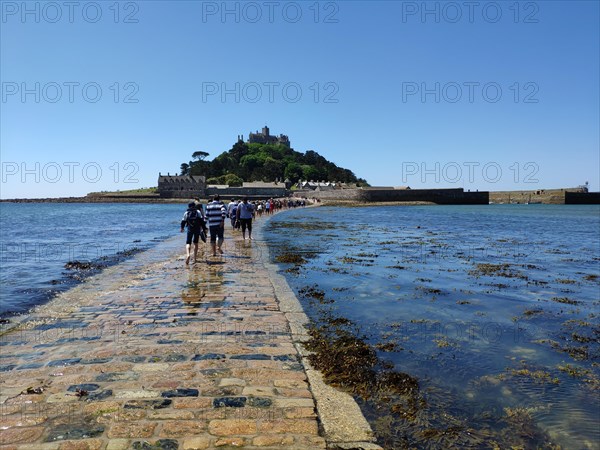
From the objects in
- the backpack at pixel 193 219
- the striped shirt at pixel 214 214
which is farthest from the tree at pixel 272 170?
the backpack at pixel 193 219

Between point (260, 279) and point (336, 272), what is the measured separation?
7.95 ft

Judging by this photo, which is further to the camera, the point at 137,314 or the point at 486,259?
the point at 486,259

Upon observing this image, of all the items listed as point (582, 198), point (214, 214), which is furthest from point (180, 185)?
point (214, 214)

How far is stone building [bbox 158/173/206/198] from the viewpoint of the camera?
452 ft

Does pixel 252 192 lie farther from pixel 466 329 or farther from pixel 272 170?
pixel 466 329

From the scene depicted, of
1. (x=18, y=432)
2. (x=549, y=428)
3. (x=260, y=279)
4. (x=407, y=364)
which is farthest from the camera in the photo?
(x=260, y=279)

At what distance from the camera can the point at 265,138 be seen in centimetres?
18562

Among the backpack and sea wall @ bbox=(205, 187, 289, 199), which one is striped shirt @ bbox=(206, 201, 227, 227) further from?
sea wall @ bbox=(205, 187, 289, 199)

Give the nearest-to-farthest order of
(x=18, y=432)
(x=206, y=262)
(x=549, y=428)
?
1. (x=18, y=432)
2. (x=549, y=428)
3. (x=206, y=262)

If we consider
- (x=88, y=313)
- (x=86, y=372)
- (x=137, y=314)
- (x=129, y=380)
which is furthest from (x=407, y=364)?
(x=88, y=313)

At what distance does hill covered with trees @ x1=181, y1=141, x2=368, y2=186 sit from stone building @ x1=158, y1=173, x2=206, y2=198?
6.14 meters

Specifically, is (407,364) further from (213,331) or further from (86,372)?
→ (86,372)

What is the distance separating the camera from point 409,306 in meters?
7.89

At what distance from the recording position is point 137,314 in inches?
271
